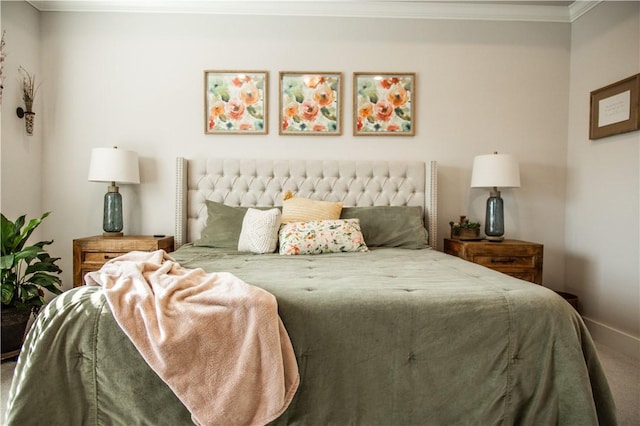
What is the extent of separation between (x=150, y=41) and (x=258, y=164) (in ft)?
4.91

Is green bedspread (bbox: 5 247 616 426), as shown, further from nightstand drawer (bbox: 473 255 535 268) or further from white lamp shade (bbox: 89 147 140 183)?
white lamp shade (bbox: 89 147 140 183)

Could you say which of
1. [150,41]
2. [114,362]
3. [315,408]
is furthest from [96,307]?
[150,41]

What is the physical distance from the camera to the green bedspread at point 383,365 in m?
1.25

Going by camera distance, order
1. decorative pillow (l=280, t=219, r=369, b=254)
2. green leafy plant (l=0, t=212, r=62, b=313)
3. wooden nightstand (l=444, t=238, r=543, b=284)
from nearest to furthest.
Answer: green leafy plant (l=0, t=212, r=62, b=313) → decorative pillow (l=280, t=219, r=369, b=254) → wooden nightstand (l=444, t=238, r=543, b=284)

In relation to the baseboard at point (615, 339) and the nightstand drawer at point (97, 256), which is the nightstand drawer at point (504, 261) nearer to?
the baseboard at point (615, 339)

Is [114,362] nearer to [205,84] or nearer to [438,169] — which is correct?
[205,84]

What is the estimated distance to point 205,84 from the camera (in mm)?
3305

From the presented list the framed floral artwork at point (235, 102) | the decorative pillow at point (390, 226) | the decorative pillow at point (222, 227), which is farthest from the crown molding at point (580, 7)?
the decorative pillow at point (222, 227)

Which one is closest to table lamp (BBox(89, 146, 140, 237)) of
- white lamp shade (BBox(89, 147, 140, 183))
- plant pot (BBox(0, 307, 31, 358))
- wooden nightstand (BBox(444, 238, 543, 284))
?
white lamp shade (BBox(89, 147, 140, 183))

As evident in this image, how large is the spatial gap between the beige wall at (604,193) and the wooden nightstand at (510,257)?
596mm

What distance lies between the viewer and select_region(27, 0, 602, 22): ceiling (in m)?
3.23

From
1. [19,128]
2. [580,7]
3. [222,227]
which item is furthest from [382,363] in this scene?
[580,7]

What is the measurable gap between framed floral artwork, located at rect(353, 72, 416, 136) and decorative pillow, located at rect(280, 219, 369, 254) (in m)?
1.16

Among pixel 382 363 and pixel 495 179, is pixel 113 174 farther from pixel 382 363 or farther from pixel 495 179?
pixel 495 179
